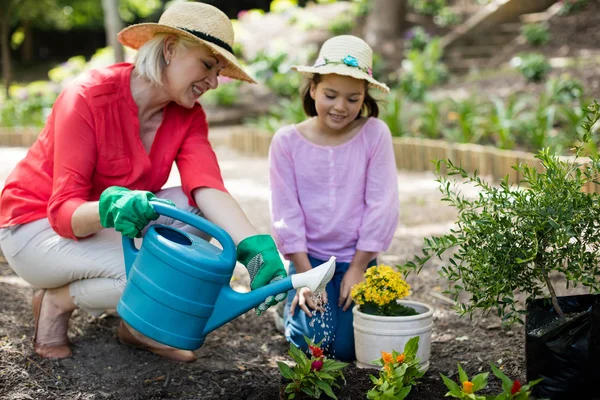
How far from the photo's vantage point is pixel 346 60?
2.58 meters

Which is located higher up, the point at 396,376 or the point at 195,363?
the point at 396,376

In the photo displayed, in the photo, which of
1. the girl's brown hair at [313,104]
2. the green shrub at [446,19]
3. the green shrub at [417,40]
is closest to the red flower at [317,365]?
the girl's brown hair at [313,104]

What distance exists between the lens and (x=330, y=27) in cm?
1181

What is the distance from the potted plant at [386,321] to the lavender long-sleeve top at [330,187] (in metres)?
0.42

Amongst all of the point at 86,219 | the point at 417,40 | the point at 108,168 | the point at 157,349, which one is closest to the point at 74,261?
the point at 86,219

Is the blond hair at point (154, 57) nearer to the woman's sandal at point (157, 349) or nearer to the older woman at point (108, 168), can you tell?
the older woman at point (108, 168)

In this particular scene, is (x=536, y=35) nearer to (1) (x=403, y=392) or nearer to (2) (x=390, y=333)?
(2) (x=390, y=333)

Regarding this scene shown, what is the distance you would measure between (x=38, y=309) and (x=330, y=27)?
9943 millimetres

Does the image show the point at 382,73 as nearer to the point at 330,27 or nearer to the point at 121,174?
the point at 330,27

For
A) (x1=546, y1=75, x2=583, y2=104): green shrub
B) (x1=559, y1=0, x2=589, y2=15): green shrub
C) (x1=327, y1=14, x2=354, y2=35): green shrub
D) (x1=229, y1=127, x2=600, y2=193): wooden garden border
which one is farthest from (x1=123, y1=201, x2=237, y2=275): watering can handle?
(x1=327, y1=14, x2=354, y2=35): green shrub

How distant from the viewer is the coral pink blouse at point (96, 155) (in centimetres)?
232

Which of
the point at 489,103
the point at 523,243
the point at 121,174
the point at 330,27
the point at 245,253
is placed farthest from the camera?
the point at 330,27

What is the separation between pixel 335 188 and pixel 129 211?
100 centimetres

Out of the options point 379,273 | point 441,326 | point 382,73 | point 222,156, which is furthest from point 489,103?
point 379,273
